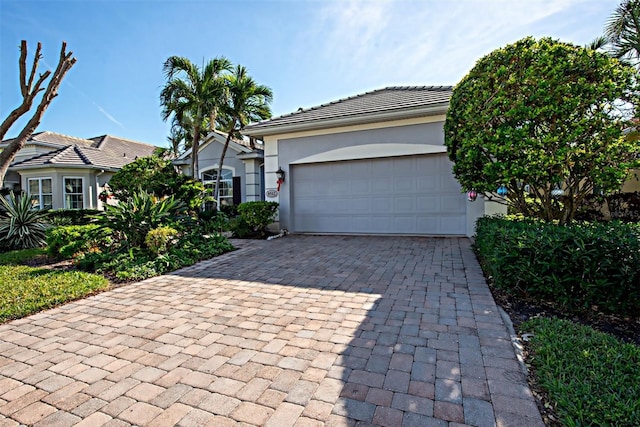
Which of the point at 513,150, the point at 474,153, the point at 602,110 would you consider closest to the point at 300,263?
the point at 474,153

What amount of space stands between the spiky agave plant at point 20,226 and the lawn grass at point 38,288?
2865 mm

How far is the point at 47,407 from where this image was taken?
81.1 inches

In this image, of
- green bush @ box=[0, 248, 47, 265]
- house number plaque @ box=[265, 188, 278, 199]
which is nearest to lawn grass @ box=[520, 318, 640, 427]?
house number plaque @ box=[265, 188, 278, 199]

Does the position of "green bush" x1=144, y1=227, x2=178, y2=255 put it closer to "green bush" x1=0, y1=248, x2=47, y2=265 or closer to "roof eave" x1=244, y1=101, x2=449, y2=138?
"green bush" x1=0, y1=248, x2=47, y2=265

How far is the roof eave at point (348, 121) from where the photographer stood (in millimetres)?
8156

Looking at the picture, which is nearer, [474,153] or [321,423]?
[321,423]

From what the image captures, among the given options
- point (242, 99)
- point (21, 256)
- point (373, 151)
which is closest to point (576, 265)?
point (373, 151)

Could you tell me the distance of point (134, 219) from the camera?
251 inches

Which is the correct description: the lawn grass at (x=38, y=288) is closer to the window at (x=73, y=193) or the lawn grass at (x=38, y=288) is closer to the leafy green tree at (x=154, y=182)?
the leafy green tree at (x=154, y=182)

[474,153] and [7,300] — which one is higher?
[474,153]

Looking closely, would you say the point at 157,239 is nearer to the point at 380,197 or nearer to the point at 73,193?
the point at 380,197

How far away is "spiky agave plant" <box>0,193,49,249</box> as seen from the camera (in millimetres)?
8312

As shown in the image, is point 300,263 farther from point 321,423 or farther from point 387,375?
point 321,423

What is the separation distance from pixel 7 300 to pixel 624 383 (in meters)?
6.46
